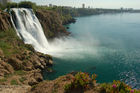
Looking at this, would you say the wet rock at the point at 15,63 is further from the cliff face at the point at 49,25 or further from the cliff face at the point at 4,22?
the cliff face at the point at 49,25

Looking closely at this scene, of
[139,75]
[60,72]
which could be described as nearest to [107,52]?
[139,75]

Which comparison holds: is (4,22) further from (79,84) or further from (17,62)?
(79,84)

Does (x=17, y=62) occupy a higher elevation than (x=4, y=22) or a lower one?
lower

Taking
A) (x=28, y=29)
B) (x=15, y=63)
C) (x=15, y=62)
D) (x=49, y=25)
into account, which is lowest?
(x=15, y=63)

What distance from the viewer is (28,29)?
33.9 meters

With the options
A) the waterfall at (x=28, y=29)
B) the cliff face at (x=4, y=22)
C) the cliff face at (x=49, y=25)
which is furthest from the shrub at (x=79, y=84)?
the cliff face at (x=49, y=25)

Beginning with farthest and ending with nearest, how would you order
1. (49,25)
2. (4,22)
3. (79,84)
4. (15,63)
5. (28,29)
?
(49,25)
(28,29)
(4,22)
(15,63)
(79,84)

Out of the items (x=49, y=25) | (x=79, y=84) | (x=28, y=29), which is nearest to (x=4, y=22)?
(x=28, y=29)

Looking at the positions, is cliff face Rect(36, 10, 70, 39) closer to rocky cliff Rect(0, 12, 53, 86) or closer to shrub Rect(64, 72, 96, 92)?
rocky cliff Rect(0, 12, 53, 86)

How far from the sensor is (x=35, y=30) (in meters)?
35.7

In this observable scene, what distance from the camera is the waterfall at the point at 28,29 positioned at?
102ft

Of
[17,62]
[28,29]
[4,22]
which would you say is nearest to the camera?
[17,62]

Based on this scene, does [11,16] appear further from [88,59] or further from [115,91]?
[115,91]

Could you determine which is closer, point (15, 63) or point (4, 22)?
point (15, 63)
